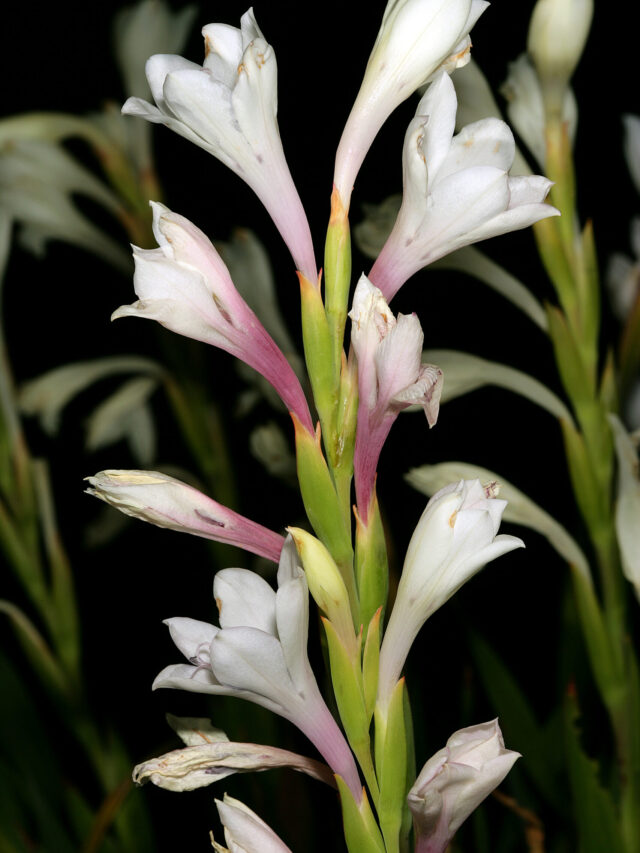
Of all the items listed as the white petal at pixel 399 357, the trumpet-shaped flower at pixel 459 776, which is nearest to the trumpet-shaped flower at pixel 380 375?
the white petal at pixel 399 357

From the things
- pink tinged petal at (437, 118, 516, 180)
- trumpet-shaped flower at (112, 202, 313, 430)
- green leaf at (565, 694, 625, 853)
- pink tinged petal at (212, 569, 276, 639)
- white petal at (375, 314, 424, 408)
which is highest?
pink tinged petal at (437, 118, 516, 180)

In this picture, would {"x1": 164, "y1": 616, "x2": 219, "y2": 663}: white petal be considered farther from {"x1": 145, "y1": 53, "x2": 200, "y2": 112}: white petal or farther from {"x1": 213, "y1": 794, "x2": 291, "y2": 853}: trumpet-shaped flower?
{"x1": 145, "y1": 53, "x2": 200, "y2": 112}: white petal

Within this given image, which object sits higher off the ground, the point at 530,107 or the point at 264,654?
the point at 530,107

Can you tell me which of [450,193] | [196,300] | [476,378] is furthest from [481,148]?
[476,378]

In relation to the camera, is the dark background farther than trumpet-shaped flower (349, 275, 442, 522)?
Yes

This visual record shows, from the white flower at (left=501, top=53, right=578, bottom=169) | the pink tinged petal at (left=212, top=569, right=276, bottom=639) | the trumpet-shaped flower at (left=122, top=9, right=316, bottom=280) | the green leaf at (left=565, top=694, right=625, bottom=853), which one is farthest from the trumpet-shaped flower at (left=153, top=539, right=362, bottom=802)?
the white flower at (left=501, top=53, right=578, bottom=169)

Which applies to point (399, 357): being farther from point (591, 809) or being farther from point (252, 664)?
point (591, 809)
